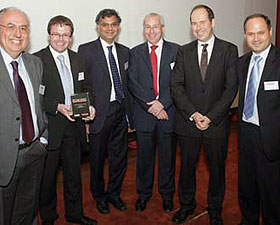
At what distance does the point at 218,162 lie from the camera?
3150 mm

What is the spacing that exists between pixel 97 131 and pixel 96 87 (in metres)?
0.40

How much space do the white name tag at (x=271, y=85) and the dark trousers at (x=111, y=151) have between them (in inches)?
53.8

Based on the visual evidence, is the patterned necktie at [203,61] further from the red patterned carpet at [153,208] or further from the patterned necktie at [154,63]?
the red patterned carpet at [153,208]

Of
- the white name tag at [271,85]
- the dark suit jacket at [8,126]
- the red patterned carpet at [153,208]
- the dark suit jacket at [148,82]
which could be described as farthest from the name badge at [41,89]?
the white name tag at [271,85]

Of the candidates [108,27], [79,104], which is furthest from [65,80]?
[108,27]

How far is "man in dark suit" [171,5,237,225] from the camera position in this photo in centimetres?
301

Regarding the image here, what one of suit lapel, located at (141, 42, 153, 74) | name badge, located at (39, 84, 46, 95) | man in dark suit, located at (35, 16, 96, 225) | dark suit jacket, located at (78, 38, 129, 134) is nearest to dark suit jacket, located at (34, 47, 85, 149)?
man in dark suit, located at (35, 16, 96, 225)

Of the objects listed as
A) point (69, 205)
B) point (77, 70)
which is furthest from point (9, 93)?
point (69, 205)

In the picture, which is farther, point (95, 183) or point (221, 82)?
point (95, 183)

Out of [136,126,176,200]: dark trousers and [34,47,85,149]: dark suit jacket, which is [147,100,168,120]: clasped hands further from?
[34,47,85,149]: dark suit jacket

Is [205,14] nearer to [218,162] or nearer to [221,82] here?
[221,82]

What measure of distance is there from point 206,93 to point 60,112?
1.20m

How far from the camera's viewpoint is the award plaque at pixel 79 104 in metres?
2.88

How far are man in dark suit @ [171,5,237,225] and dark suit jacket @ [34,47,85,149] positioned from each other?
873 mm
